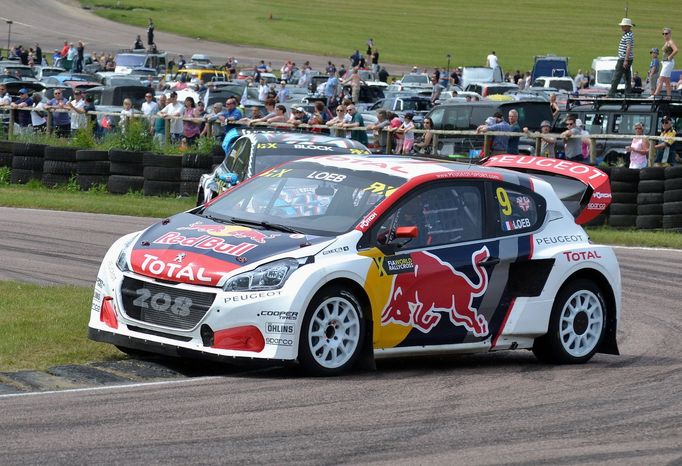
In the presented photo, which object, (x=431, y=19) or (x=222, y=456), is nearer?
(x=222, y=456)

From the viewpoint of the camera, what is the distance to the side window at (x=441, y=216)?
30.7 ft

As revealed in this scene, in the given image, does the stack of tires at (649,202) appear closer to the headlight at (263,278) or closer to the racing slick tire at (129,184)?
the racing slick tire at (129,184)

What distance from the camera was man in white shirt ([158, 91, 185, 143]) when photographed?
25.5 m

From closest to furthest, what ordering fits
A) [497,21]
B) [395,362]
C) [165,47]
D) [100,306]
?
1. [100,306]
2. [395,362]
3. [165,47]
4. [497,21]

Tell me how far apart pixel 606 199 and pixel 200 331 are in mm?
3870

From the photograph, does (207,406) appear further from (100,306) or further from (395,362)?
(395,362)

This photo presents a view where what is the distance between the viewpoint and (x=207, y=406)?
7711mm

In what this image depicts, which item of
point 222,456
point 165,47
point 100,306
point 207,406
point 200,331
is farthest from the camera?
point 165,47

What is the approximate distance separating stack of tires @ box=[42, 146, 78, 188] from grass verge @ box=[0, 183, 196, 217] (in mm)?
170

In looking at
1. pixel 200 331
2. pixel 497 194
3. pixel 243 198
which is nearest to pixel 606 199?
pixel 497 194

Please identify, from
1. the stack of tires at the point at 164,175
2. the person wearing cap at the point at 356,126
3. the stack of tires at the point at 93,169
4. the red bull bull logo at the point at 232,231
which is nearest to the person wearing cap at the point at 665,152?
the person wearing cap at the point at 356,126

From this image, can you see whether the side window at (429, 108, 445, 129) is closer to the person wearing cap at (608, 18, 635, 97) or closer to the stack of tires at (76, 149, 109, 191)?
the person wearing cap at (608, 18, 635, 97)

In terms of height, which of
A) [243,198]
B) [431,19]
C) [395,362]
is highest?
[431,19]

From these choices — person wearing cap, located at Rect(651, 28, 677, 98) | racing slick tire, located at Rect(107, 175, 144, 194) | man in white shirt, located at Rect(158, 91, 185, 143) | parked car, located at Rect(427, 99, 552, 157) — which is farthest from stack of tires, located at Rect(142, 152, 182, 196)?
person wearing cap, located at Rect(651, 28, 677, 98)
